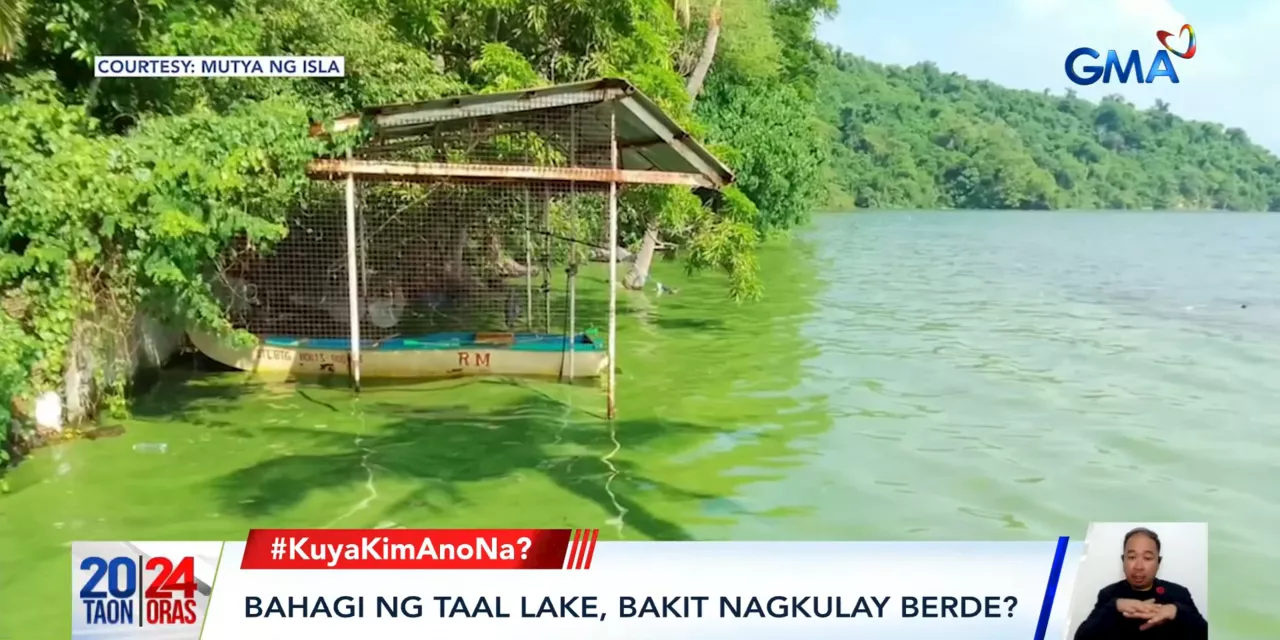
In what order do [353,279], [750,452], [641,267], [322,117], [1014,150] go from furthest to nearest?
[1014,150] → [641,267] → [322,117] → [353,279] → [750,452]

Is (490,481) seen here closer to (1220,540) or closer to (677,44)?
A: (1220,540)

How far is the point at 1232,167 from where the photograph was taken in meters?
12.5

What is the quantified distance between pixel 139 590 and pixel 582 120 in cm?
536

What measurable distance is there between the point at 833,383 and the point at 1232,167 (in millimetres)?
6702

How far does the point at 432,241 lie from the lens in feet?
33.0

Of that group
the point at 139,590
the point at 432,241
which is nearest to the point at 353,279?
the point at 432,241

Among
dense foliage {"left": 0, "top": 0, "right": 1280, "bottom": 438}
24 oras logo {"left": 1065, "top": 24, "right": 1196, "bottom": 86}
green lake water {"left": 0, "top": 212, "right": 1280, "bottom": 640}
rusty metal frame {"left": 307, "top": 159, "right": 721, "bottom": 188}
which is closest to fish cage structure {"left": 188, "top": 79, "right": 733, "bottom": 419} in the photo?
rusty metal frame {"left": 307, "top": 159, "right": 721, "bottom": 188}

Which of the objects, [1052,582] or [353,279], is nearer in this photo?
[1052,582]

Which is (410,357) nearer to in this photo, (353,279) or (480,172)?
(353,279)

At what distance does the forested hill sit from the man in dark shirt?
3918 millimetres

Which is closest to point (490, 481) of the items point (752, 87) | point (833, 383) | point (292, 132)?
point (292, 132)

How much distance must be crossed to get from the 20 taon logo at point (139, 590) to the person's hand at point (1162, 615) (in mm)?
3395

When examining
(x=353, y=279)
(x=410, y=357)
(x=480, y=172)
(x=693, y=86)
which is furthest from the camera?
(x=693, y=86)

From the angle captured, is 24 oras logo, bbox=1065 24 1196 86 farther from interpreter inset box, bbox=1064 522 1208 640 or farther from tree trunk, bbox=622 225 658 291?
tree trunk, bbox=622 225 658 291
